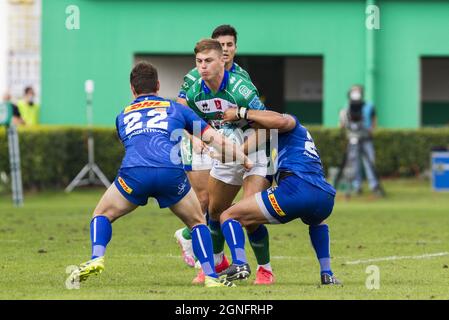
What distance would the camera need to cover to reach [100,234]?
10.5 metres

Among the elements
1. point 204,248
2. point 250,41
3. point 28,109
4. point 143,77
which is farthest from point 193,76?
point 250,41

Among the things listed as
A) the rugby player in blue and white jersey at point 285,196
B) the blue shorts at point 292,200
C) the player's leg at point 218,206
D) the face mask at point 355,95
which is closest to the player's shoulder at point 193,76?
the player's leg at point 218,206

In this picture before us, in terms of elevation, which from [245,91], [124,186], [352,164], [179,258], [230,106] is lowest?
[179,258]

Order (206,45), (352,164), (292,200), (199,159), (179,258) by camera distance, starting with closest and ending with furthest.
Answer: (292,200) < (206,45) < (199,159) < (179,258) < (352,164)

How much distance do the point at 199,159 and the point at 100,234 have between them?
8.52 ft

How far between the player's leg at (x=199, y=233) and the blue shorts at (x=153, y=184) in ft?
0.29

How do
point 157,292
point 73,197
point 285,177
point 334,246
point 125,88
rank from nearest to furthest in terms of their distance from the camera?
point 157,292, point 285,177, point 334,246, point 73,197, point 125,88

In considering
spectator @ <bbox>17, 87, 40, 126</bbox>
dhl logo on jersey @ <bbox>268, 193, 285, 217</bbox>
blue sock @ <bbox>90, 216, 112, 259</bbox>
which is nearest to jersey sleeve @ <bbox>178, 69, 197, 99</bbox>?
dhl logo on jersey @ <bbox>268, 193, 285, 217</bbox>

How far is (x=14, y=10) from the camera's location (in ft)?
120

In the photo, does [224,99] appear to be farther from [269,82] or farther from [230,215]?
[269,82]

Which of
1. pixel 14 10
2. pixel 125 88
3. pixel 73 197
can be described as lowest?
pixel 73 197

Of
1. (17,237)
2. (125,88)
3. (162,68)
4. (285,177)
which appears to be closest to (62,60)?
(125,88)

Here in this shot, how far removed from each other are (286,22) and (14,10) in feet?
33.6

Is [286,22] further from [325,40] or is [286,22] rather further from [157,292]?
[157,292]
